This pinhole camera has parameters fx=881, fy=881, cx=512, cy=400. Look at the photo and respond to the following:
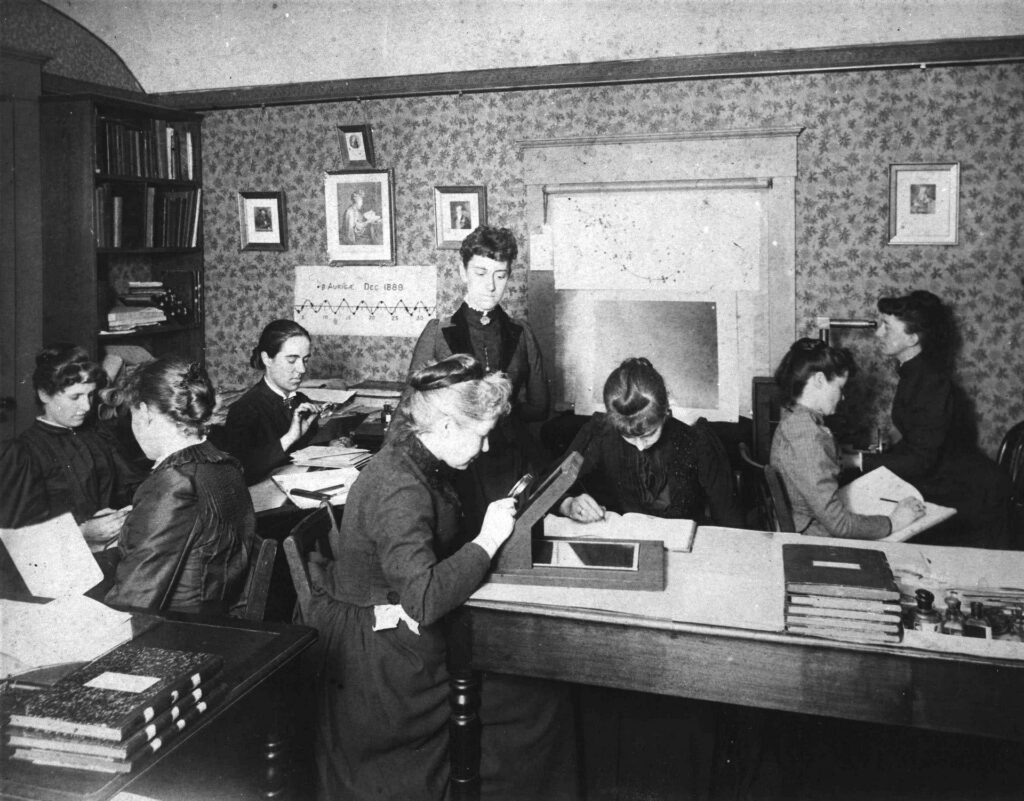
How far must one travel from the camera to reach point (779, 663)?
179cm

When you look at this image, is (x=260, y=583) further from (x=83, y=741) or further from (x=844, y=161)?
(x=844, y=161)

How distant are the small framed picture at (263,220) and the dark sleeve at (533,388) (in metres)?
2.33

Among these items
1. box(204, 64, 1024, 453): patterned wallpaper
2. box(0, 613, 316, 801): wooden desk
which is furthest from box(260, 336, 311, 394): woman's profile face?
box(0, 613, 316, 801): wooden desk

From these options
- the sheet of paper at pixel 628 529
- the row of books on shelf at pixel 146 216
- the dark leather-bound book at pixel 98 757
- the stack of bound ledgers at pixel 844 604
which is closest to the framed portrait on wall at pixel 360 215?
the row of books on shelf at pixel 146 216

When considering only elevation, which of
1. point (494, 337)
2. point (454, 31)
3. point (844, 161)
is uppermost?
point (454, 31)

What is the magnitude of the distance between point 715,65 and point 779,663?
11.9ft

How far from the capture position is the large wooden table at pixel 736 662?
169cm

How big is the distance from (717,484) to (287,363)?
6.09 feet

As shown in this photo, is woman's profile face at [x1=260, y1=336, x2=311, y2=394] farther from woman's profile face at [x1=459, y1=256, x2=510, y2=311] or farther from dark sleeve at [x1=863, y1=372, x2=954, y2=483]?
dark sleeve at [x1=863, y1=372, x2=954, y2=483]

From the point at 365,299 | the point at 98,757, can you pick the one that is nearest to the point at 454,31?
the point at 365,299

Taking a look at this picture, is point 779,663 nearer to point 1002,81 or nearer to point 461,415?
point 461,415

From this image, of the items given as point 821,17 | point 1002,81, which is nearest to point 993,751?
point 1002,81

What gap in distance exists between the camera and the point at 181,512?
223cm

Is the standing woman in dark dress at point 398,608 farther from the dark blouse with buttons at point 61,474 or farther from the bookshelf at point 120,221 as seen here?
the bookshelf at point 120,221
